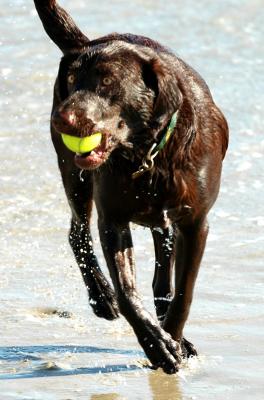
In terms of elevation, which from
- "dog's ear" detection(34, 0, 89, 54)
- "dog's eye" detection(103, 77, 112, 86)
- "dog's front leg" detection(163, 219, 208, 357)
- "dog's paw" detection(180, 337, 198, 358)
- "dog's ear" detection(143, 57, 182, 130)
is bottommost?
"dog's paw" detection(180, 337, 198, 358)

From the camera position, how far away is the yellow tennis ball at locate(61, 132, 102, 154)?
5477 mm

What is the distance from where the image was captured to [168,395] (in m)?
5.73

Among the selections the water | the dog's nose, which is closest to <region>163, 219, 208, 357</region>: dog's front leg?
the water

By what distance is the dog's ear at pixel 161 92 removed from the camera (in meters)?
5.73

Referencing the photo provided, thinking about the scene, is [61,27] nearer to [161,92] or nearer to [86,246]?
[86,246]

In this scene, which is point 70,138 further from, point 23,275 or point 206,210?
point 23,275

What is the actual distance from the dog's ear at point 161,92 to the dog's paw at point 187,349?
1169 mm

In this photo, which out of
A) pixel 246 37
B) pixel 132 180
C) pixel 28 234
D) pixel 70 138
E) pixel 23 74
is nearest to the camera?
pixel 70 138

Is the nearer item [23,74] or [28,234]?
[28,234]

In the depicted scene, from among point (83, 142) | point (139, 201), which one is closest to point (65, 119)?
point (83, 142)

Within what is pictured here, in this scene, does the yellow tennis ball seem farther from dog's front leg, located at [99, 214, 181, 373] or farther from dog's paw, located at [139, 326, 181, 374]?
dog's paw, located at [139, 326, 181, 374]

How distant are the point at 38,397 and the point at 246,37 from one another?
9431 millimetres

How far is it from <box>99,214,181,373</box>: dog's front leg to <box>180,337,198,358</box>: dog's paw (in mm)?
329

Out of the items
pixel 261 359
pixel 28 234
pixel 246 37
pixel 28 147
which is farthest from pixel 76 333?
pixel 246 37
